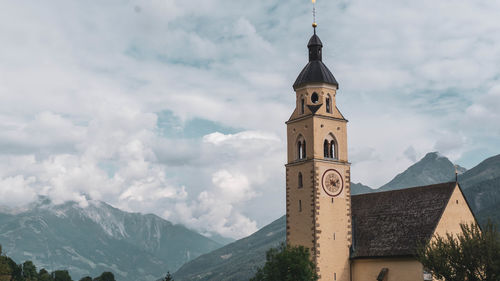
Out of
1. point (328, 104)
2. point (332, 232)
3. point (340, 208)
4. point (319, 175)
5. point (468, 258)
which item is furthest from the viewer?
point (328, 104)

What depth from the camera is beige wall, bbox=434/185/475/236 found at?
216 ft

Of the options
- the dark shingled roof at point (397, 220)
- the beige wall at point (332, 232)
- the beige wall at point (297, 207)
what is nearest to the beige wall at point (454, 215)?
the dark shingled roof at point (397, 220)

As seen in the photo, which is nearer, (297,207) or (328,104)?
(297,207)

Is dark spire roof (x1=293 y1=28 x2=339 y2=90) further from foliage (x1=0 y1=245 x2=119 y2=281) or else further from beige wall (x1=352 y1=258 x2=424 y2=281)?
foliage (x1=0 y1=245 x2=119 y2=281)

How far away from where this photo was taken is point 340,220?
233 ft

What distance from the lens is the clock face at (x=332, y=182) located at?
71.1 m

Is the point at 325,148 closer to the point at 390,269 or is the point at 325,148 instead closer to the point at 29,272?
the point at 390,269

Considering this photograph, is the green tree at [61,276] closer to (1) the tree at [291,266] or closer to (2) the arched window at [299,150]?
(2) the arched window at [299,150]

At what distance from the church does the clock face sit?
44mm

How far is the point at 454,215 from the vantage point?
6681 centimetres

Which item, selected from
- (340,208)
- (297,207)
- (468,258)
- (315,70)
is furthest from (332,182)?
(468,258)

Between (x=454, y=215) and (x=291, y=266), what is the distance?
59.4ft

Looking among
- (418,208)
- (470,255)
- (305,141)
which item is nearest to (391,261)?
(418,208)

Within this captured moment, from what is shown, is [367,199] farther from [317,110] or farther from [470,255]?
[470,255]
